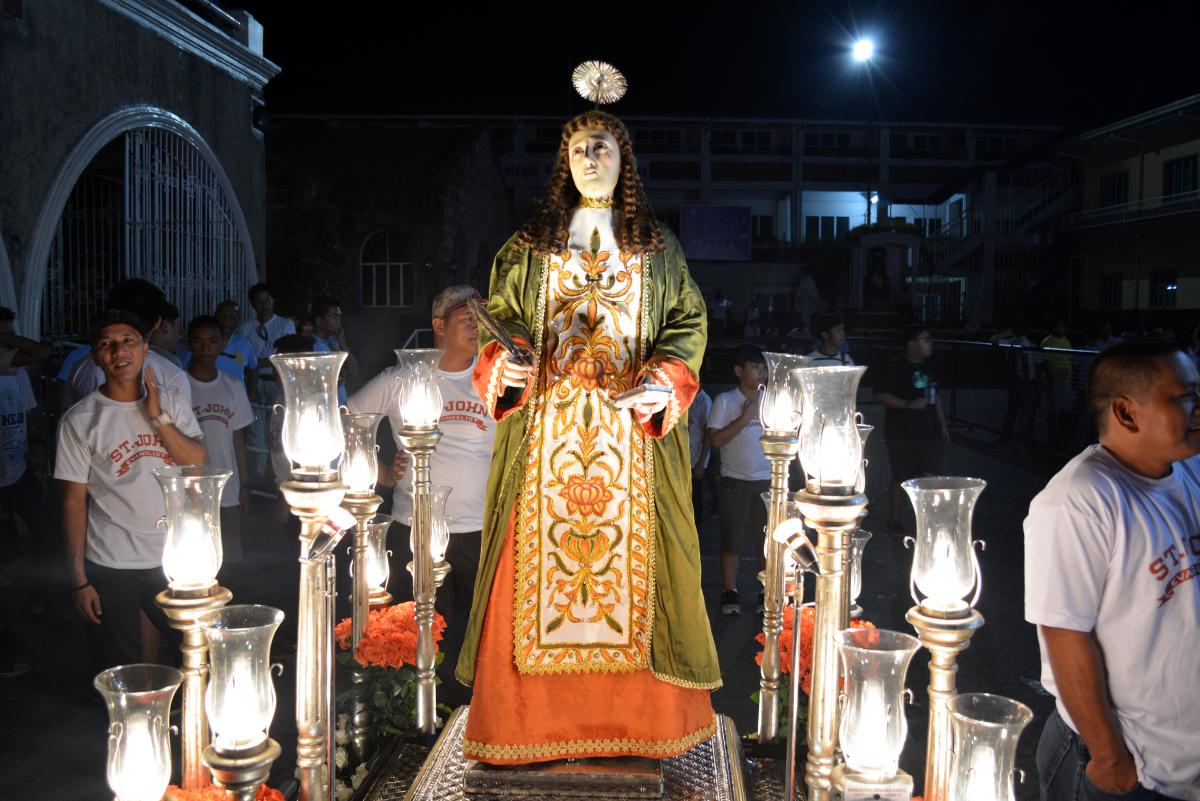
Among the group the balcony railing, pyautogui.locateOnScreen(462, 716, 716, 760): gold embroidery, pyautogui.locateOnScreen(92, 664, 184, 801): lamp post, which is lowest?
pyautogui.locateOnScreen(462, 716, 716, 760): gold embroidery

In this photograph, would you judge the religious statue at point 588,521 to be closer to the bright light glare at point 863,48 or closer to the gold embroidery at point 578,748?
the gold embroidery at point 578,748

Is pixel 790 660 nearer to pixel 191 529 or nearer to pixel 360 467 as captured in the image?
pixel 360 467

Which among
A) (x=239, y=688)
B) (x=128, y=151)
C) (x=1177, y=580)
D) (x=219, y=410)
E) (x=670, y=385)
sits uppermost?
(x=128, y=151)

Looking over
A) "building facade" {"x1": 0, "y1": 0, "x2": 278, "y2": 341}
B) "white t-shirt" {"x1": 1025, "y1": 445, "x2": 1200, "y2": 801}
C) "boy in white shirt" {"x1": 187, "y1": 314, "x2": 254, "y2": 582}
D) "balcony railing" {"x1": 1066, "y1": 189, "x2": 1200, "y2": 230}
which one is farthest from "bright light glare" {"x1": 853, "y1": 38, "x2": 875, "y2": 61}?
"white t-shirt" {"x1": 1025, "y1": 445, "x2": 1200, "y2": 801}

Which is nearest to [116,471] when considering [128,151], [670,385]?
[670,385]

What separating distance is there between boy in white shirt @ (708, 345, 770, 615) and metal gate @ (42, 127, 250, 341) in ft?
20.7

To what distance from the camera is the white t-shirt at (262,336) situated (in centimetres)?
990

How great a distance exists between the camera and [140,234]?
1063 cm

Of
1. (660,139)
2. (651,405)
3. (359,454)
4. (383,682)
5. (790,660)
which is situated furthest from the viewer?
(660,139)

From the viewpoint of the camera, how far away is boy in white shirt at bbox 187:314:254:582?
20.6ft

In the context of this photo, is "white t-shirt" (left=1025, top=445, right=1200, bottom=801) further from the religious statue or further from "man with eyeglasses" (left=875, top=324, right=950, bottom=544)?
"man with eyeglasses" (left=875, top=324, right=950, bottom=544)

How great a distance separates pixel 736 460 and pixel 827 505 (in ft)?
14.4

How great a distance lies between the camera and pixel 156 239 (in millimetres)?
10961

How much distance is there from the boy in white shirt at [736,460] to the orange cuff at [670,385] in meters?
3.21
